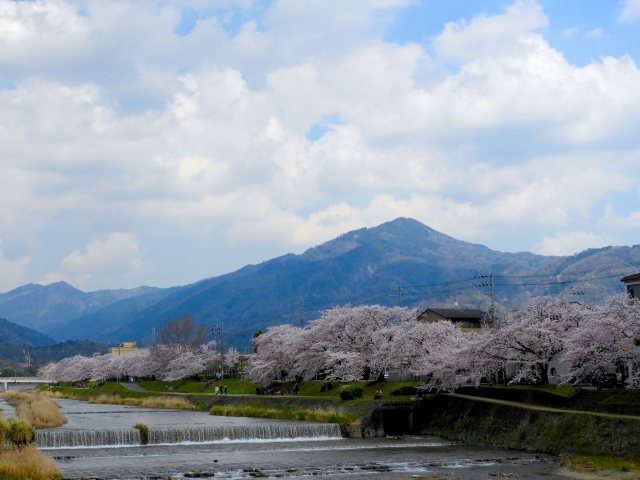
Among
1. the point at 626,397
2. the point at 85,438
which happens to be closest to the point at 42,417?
the point at 85,438

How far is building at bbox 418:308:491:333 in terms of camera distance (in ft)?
331

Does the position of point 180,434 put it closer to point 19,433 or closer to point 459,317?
point 19,433

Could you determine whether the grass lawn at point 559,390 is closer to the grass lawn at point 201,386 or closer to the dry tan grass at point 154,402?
the dry tan grass at point 154,402

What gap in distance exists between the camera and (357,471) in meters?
38.8

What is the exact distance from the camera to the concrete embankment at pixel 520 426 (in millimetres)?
41219

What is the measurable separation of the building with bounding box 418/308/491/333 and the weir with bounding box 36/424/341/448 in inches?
1855

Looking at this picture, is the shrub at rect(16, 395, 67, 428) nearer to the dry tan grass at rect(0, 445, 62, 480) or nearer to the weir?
the weir

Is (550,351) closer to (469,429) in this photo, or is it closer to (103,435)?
(469,429)

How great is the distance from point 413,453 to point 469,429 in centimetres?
928

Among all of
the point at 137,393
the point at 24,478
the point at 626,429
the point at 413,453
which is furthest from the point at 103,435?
the point at 137,393

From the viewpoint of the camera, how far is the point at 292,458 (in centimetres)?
4425

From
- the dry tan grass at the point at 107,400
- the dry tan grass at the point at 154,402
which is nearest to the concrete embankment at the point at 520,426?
the dry tan grass at the point at 154,402

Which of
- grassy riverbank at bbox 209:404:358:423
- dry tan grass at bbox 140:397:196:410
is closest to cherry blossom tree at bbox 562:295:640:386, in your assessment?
grassy riverbank at bbox 209:404:358:423

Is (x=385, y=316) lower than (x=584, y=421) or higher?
higher
